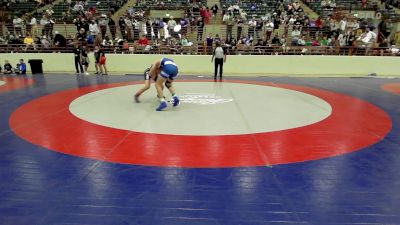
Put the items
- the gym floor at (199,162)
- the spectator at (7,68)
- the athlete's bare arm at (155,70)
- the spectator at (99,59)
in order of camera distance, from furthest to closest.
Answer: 1. the spectator at (7,68)
2. the spectator at (99,59)
3. the athlete's bare arm at (155,70)
4. the gym floor at (199,162)

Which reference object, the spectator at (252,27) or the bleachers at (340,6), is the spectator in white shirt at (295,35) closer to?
the spectator at (252,27)

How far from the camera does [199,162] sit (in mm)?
4605

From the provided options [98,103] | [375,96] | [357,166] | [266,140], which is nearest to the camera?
[357,166]

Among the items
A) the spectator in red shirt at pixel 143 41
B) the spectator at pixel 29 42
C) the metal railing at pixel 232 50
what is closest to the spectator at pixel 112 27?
the metal railing at pixel 232 50

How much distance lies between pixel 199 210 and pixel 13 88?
949 centimetres

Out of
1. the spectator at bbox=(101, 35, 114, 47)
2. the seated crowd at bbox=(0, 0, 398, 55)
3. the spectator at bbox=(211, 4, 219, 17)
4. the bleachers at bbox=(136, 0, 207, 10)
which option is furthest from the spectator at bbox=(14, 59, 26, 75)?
the spectator at bbox=(211, 4, 219, 17)

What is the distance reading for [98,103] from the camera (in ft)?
27.1

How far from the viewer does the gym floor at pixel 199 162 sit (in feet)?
11.1

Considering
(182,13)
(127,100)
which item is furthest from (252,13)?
(127,100)

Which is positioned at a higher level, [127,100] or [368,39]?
[368,39]

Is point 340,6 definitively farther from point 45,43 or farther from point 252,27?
point 45,43

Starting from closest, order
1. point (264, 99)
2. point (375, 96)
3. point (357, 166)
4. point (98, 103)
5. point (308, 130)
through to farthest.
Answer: point (357, 166) < point (308, 130) < point (98, 103) < point (264, 99) < point (375, 96)

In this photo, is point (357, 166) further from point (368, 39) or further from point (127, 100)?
point (368, 39)

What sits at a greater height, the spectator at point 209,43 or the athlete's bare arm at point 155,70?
the spectator at point 209,43
